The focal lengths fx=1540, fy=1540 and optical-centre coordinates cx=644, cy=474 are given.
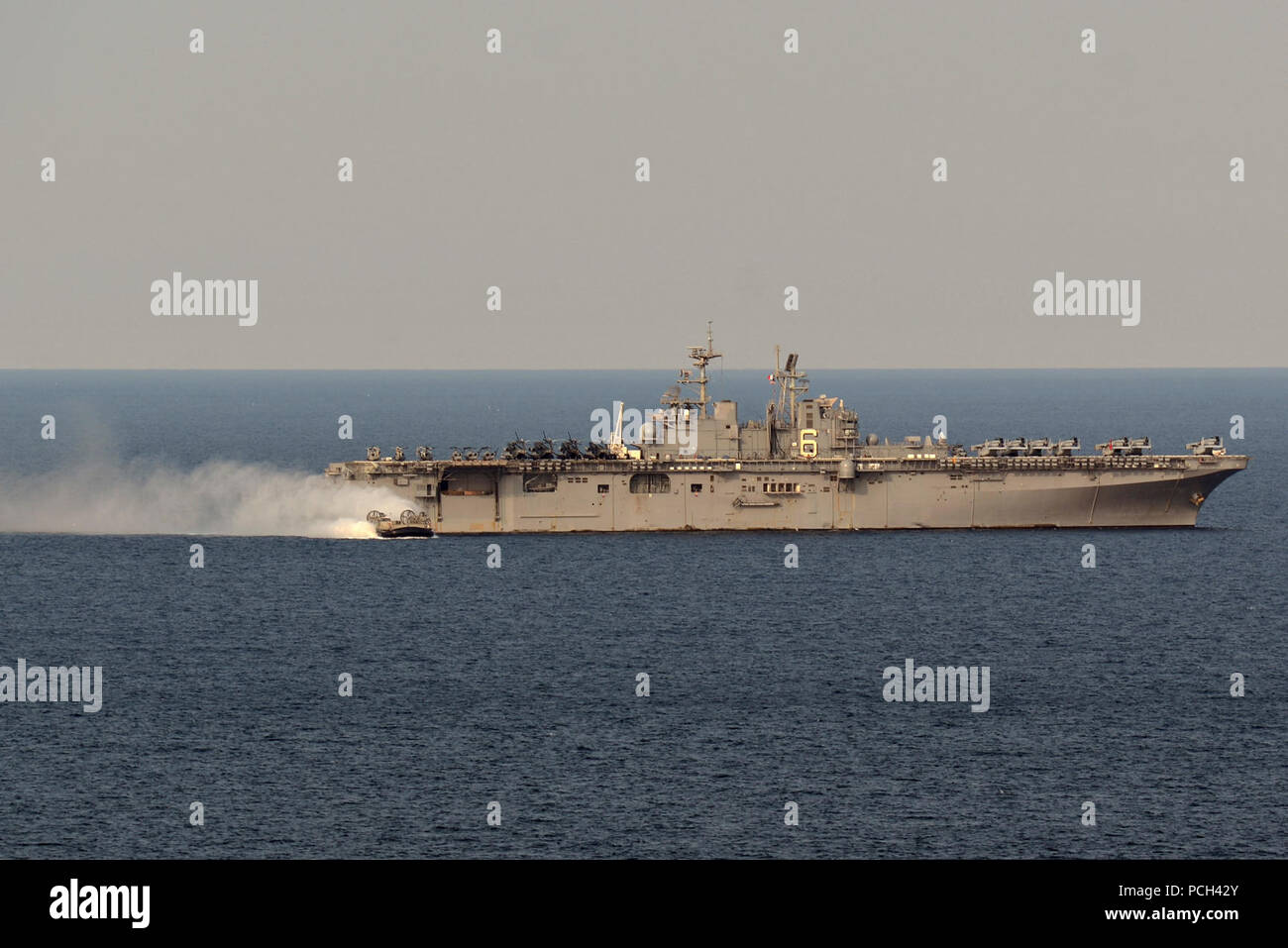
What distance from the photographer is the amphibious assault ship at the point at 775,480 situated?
85.3 m

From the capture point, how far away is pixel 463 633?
213ft

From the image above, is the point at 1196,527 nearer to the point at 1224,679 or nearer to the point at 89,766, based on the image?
the point at 1224,679

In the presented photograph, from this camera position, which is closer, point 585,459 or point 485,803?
point 485,803

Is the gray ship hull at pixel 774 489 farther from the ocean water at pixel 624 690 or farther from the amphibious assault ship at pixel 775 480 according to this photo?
the ocean water at pixel 624 690

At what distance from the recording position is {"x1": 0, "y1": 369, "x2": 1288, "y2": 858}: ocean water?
40.2m

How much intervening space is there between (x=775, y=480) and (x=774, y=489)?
559mm

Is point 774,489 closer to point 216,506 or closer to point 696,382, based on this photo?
point 696,382

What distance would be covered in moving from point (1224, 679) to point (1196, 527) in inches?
1620

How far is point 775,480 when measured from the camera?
281ft

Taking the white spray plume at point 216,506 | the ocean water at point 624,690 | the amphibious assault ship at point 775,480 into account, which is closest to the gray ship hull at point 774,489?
the amphibious assault ship at point 775,480

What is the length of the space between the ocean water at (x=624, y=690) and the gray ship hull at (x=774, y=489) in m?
1.72

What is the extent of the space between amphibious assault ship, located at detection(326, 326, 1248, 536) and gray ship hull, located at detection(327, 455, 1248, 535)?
0.08 meters

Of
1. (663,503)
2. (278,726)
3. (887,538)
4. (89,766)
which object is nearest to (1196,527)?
(887,538)

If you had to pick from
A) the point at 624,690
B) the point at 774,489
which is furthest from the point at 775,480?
the point at 624,690
